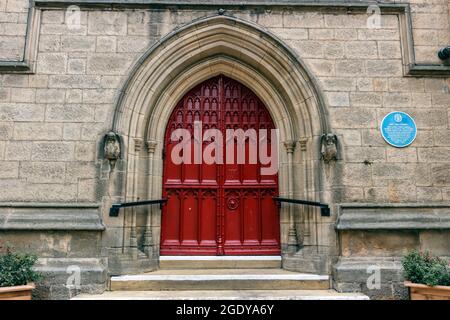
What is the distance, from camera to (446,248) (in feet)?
16.6

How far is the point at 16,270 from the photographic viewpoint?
4.35m

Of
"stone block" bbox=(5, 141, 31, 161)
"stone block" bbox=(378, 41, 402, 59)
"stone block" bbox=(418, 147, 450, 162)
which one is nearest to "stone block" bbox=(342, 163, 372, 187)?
"stone block" bbox=(418, 147, 450, 162)

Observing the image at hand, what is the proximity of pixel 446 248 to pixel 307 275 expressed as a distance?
207 centimetres

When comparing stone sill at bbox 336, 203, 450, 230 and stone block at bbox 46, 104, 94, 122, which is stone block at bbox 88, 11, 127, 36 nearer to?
stone block at bbox 46, 104, 94, 122

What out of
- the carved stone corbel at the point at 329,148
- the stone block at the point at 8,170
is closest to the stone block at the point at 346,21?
the carved stone corbel at the point at 329,148

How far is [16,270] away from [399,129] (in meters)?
5.70

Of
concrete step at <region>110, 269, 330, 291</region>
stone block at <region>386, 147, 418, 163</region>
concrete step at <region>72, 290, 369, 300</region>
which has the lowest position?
concrete step at <region>72, 290, 369, 300</region>

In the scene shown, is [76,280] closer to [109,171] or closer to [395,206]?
[109,171]

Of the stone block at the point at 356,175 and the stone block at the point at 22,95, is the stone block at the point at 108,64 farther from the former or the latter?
the stone block at the point at 356,175

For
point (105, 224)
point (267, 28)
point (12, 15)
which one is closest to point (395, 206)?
point (267, 28)

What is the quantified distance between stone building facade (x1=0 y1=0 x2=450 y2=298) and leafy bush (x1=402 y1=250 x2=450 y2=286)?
0.28m

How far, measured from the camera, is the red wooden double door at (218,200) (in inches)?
227

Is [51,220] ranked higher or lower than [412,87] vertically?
lower

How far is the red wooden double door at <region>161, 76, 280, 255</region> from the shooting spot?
5770 millimetres
